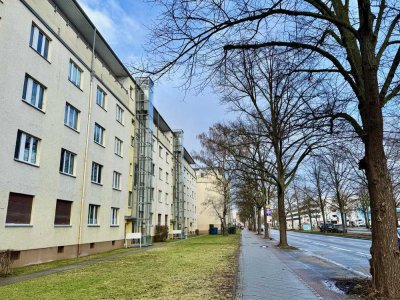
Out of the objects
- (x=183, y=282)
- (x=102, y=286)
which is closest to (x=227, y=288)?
(x=183, y=282)

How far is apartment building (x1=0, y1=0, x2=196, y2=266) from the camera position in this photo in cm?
1494

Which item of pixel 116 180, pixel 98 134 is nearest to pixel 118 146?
pixel 116 180

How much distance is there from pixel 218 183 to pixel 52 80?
3272cm

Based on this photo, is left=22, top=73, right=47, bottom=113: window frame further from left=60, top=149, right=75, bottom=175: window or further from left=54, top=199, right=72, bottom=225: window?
left=54, top=199, right=72, bottom=225: window

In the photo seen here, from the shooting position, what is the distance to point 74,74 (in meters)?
21.3

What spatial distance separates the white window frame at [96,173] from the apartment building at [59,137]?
0.07m

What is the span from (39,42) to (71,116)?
186 inches

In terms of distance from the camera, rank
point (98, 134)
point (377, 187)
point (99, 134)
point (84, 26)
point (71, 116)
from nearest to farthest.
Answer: point (377, 187)
point (71, 116)
point (84, 26)
point (98, 134)
point (99, 134)

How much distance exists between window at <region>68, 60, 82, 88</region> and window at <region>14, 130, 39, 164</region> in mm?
5149

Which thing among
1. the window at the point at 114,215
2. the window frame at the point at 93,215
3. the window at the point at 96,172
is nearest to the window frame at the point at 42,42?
the window at the point at 96,172

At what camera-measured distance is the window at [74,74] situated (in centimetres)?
2067

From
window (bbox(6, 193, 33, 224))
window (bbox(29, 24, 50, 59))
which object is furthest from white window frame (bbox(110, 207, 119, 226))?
window (bbox(29, 24, 50, 59))

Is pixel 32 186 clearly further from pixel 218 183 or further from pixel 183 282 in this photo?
pixel 218 183

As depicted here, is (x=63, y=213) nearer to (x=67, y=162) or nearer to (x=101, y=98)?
(x=67, y=162)
